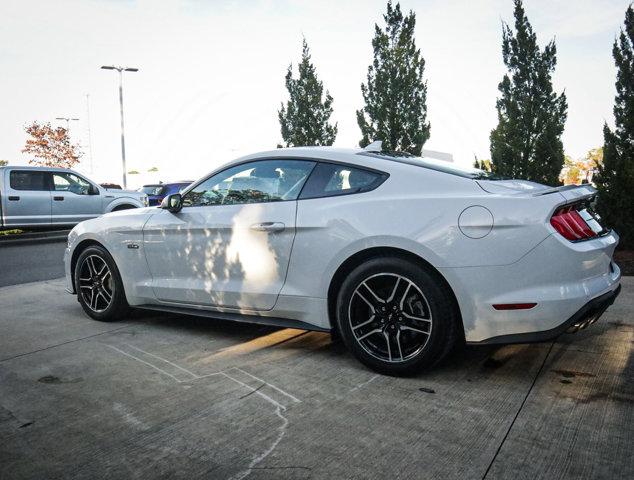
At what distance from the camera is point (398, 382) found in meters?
3.27

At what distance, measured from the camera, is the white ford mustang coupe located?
2979 millimetres

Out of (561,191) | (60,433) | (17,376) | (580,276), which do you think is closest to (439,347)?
(580,276)

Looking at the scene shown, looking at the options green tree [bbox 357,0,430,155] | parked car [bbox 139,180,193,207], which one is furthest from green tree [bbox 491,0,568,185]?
parked car [bbox 139,180,193,207]

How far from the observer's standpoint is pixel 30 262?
30.4ft

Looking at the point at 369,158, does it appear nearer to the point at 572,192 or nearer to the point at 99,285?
the point at 572,192

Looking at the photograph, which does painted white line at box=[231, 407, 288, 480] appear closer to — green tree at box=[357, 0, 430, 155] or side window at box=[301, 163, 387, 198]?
side window at box=[301, 163, 387, 198]

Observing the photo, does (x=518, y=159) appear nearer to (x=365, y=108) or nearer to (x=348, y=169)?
(x=365, y=108)

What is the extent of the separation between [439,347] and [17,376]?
8.86 feet

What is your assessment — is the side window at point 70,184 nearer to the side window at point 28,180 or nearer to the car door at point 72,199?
the car door at point 72,199

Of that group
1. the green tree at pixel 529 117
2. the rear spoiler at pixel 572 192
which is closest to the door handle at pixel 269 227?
the rear spoiler at pixel 572 192

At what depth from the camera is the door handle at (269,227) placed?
3.74 m

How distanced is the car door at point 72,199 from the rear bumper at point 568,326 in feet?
42.9

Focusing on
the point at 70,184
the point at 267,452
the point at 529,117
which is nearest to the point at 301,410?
the point at 267,452


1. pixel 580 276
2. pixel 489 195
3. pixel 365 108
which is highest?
pixel 365 108
